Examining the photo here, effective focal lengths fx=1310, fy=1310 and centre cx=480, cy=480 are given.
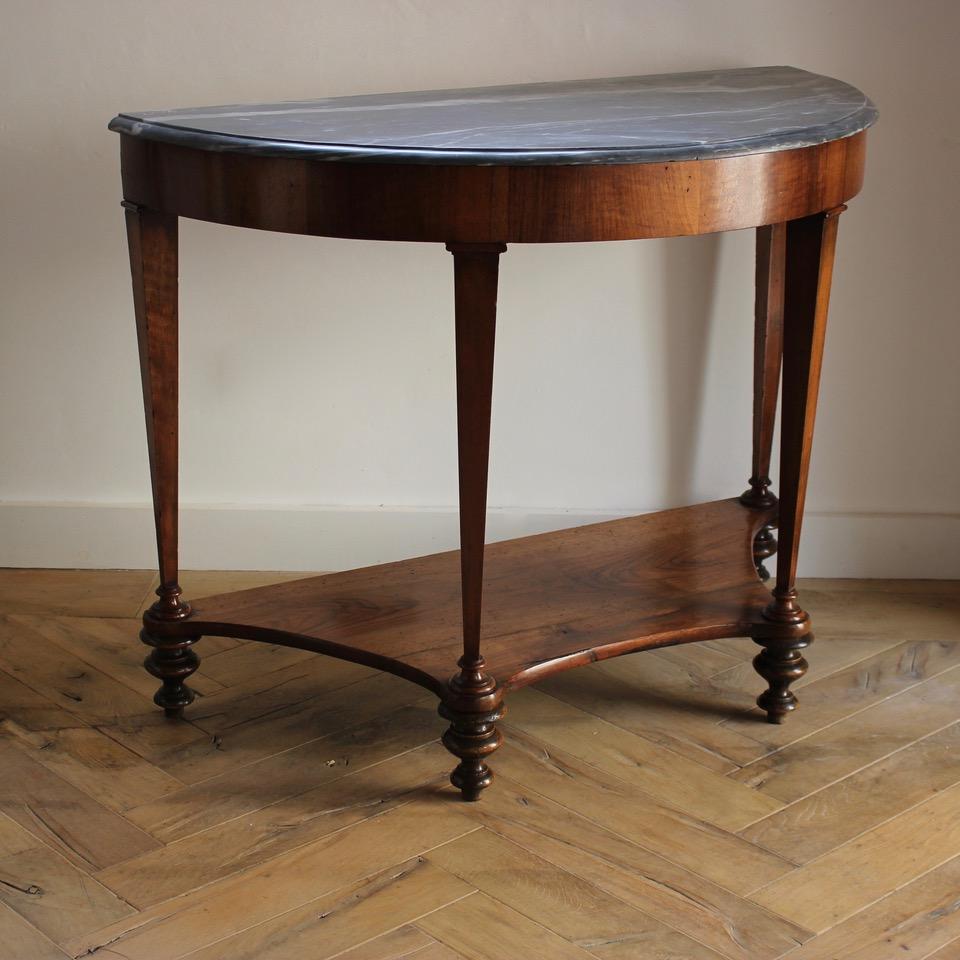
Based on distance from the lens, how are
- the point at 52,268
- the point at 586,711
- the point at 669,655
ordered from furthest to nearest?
1. the point at 52,268
2. the point at 669,655
3. the point at 586,711

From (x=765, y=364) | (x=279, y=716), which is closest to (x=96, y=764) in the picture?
(x=279, y=716)

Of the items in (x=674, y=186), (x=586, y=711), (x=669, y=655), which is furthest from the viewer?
(x=669, y=655)

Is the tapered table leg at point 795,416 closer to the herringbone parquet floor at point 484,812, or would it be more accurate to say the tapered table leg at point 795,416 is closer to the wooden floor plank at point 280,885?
the herringbone parquet floor at point 484,812

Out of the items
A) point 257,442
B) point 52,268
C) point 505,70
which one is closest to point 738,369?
point 505,70

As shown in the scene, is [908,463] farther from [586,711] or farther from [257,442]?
[257,442]

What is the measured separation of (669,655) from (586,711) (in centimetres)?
19

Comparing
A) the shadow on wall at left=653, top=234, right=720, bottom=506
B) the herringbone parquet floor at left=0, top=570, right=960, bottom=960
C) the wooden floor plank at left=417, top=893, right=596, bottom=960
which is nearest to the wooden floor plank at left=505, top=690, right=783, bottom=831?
the herringbone parquet floor at left=0, top=570, right=960, bottom=960

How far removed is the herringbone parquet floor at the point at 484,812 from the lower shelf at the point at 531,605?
0.13m

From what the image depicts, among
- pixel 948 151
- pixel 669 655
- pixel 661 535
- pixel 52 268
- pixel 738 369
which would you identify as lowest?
pixel 669 655

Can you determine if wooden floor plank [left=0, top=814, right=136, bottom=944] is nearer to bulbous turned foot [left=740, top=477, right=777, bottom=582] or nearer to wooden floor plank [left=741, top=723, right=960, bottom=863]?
wooden floor plank [left=741, top=723, right=960, bottom=863]

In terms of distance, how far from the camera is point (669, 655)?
5.43 ft

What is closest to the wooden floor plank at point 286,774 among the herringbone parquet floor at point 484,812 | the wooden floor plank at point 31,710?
the herringbone parquet floor at point 484,812

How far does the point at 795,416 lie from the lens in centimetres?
136

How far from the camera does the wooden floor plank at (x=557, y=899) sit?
1113mm
